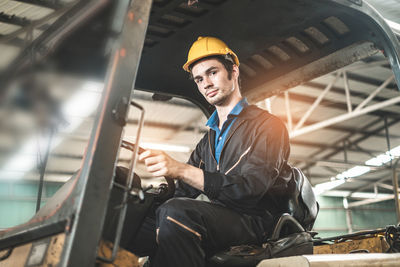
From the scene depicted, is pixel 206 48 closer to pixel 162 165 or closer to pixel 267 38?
pixel 267 38

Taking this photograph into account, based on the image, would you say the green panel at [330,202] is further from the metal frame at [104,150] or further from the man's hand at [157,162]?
the metal frame at [104,150]

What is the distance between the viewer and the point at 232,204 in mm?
2059

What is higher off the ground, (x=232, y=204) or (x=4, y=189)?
(x=4, y=189)

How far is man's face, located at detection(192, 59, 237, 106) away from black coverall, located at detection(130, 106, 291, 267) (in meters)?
0.17

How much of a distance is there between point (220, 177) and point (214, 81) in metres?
0.68

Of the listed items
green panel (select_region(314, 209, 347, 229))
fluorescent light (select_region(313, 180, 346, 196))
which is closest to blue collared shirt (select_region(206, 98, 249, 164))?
fluorescent light (select_region(313, 180, 346, 196))

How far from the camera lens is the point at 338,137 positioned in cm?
1705

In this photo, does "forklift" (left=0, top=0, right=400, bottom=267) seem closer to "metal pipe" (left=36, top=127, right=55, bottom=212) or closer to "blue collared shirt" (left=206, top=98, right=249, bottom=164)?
"metal pipe" (left=36, top=127, right=55, bottom=212)

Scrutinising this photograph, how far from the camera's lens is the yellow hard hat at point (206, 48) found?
241 centimetres

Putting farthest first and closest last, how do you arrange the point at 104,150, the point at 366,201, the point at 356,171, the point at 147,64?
the point at 366,201
the point at 356,171
the point at 147,64
the point at 104,150

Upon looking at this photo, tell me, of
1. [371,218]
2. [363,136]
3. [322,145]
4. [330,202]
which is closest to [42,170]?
[322,145]

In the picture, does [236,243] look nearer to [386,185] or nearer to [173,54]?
[173,54]

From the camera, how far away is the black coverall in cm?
179

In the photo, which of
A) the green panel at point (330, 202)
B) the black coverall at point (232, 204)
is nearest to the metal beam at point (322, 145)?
the green panel at point (330, 202)
